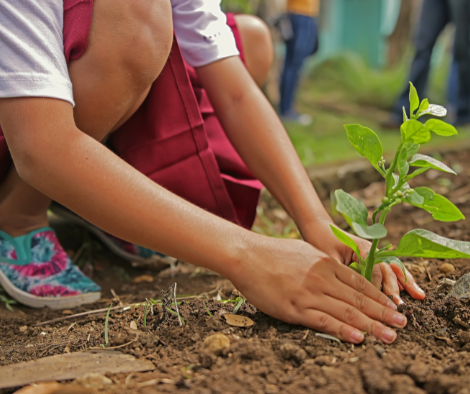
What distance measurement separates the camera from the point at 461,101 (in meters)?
4.15

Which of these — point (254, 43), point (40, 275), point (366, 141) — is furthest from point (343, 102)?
point (366, 141)

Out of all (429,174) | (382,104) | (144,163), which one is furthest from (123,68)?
(382,104)

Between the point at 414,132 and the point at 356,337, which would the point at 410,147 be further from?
the point at 356,337

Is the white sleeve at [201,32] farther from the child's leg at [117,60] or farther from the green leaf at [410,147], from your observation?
the green leaf at [410,147]

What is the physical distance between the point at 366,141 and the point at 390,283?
1.23 ft

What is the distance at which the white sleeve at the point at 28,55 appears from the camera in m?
1.01

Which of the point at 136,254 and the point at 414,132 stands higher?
the point at 414,132

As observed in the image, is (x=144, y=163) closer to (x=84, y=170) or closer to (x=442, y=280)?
(x=84, y=170)

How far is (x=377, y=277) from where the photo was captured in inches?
46.4

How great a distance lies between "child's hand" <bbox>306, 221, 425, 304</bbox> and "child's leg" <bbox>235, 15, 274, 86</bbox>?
0.97 meters

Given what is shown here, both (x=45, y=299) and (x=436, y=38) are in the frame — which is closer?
(x=45, y=299)

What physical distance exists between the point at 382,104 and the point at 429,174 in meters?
3.38

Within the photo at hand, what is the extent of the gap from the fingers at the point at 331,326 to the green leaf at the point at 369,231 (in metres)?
0.22

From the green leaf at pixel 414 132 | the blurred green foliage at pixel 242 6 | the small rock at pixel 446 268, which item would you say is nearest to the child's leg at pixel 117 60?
the green leaf at pixel 414 132
